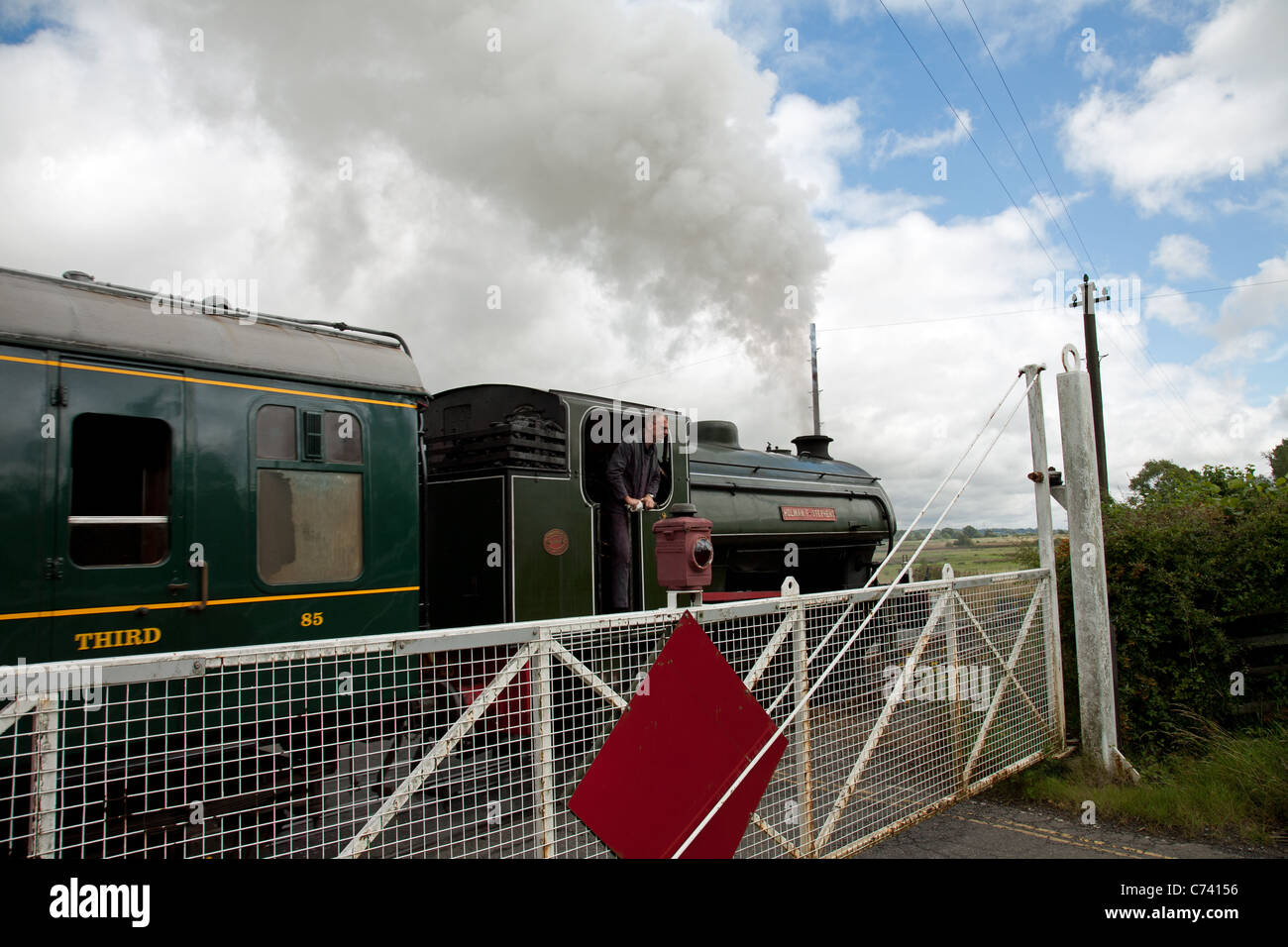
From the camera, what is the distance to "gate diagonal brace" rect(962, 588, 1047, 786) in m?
5.38

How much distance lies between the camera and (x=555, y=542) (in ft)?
19.3

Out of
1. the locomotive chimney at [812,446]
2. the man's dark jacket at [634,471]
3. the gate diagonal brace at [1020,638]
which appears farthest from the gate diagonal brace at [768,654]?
the locomotive chimney at [812,446]

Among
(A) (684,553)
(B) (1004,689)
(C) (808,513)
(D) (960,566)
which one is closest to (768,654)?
(A) (684,553)

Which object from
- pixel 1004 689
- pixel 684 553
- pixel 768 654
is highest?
pixel 684 553

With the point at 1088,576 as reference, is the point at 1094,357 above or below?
above

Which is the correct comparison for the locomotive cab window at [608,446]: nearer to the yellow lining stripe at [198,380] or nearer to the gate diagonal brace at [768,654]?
the yellow lining stripe at [198,380]

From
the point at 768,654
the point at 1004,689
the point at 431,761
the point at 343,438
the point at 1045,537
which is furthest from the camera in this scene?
the point at 1045,537

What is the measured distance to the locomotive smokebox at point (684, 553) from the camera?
4.34m

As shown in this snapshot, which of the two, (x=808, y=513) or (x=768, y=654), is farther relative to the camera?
(x=808, y=513)

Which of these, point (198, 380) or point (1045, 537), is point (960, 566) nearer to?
point (1045, 537)

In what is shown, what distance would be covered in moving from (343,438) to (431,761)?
8.05 ft

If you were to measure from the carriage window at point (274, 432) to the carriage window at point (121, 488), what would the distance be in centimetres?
46

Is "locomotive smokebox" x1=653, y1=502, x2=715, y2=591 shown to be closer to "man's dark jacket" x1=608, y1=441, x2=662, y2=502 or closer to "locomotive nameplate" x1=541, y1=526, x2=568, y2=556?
"locomotive nameplate" x1=541, y1=526, x2=568, y2=556
